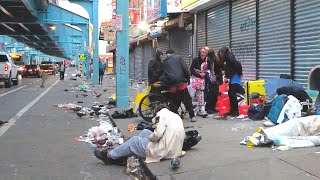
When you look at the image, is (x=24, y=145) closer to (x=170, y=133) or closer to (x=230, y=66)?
(x=170, y=133)

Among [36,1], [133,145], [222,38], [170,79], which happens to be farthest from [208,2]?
[36,1]

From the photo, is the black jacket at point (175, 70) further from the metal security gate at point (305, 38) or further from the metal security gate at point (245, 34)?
the metal security gate at point (245, 34)

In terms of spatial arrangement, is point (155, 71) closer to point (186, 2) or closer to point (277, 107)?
point (277, 107)

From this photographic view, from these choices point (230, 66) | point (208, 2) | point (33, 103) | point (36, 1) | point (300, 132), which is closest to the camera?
point (300, 132)

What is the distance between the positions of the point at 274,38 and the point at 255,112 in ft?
10.4

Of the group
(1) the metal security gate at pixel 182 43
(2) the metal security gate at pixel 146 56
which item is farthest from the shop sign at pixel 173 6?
(2) the metal security gate at pixel 146 56

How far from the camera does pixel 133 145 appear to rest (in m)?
7.13

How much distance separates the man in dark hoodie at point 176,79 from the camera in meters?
10.9

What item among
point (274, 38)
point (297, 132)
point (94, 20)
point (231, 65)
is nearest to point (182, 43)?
point (274, 38)

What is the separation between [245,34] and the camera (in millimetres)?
15156

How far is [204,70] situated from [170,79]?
1405 mm

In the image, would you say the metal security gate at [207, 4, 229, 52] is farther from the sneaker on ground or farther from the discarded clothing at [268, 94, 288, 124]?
the sneaker on ground

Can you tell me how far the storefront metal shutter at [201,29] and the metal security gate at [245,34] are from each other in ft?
10.6

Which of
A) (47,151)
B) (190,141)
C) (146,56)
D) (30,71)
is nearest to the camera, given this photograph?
(190,141)
